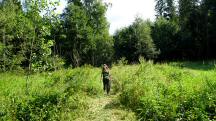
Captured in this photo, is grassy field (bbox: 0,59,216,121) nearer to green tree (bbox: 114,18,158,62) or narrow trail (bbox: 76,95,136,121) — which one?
narrow trail (bbox: 76,95,136,121)

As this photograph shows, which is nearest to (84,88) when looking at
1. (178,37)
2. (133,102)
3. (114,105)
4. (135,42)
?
(114,105)

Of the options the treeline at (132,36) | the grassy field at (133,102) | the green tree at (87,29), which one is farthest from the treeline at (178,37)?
the grassy field at (133,102)

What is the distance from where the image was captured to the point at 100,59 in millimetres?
60594

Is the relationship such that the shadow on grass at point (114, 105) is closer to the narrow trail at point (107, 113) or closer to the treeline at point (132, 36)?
the narrow trail at point (107, 113)

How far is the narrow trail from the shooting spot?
13055mm

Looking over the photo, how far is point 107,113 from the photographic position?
1388 centimetres

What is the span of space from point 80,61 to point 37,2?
45.7m

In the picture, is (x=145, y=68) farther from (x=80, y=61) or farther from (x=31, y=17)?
(x=80, y=61)

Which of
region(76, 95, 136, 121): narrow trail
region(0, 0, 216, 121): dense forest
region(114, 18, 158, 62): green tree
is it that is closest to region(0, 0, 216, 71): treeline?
region(114, 18, 158, 62): green tree

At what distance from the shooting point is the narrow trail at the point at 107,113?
13055 mm

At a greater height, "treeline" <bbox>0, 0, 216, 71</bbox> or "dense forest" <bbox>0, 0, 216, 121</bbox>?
"treeline" <bbox>0, 0, 216, 71</bbox>

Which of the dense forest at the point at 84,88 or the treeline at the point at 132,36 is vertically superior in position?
the treeline at the point at 132,36

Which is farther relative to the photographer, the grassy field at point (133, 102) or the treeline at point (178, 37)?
the treeline at point (178, 37)

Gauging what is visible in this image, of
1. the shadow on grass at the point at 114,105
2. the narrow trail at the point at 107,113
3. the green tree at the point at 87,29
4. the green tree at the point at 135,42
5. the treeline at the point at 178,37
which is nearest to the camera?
the narrow trail at the point at 107,113
